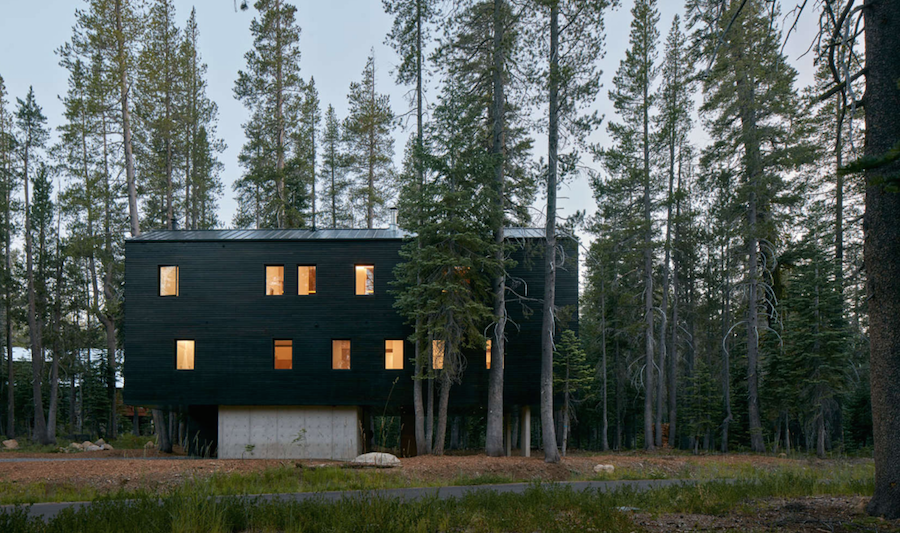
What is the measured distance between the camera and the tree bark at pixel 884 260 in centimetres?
692

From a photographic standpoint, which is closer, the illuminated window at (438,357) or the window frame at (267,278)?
the illuminated window at (438,357)

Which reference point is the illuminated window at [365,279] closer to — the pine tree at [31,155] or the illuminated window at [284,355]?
the illuminated window at [284,355]

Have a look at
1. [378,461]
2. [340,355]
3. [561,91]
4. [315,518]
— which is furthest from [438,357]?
[315,518]

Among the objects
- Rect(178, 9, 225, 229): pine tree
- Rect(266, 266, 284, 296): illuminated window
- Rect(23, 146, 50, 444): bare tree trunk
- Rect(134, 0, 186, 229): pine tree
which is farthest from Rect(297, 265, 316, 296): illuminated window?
Rect(23, 146, 50, 444): bare tree trunk

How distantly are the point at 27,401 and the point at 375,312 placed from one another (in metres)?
33.2

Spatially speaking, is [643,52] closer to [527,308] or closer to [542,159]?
[542,159]

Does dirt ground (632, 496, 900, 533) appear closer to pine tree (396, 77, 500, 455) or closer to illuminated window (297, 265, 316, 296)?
pine tree (396, 77, 500, 455)

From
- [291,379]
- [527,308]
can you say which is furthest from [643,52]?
[291,379]

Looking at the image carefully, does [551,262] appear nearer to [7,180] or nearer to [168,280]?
[168,280]

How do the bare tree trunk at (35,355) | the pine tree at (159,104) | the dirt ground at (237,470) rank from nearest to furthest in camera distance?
the dirt ground at (237,470) < the pine tree at (159,104) < the bare tree trunk at (35,355)

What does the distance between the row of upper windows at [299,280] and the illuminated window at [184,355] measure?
1850mm

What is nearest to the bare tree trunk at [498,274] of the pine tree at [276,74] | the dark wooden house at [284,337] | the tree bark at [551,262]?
the tree bark at [551,262]

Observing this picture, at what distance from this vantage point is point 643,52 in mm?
27484

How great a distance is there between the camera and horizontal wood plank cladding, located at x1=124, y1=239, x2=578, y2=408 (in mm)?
21109
